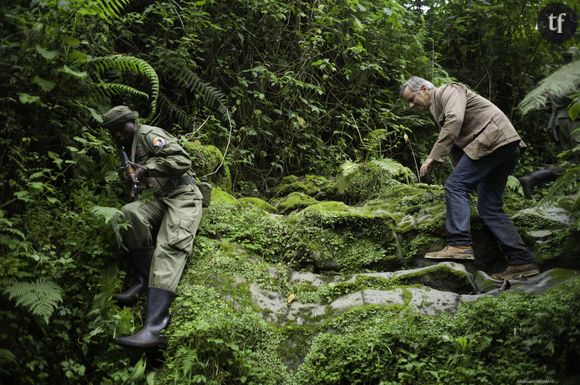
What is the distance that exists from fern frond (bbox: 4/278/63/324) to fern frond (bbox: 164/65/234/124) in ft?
14.9

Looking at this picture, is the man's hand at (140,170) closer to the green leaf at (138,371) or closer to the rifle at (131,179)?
the rifle at (131,179)

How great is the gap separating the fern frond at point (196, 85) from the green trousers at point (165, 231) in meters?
3.17

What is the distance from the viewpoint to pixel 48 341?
14.8 ft

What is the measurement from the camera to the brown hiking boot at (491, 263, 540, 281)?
5.40m

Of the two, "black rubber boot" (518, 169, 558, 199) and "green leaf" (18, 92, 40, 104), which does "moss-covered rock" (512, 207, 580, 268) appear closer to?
"black rubber boot" (518, 169, 558, 199)

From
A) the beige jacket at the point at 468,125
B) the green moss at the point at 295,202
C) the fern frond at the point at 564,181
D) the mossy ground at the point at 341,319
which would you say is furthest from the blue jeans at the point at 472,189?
the green moss at the point at 295,202

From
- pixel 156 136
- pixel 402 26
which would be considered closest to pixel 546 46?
pixel 402 26

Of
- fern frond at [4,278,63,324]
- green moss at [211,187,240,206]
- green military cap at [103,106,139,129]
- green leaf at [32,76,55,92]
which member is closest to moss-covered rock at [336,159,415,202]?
green moss at [211,187,240,206]

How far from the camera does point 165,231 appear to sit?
205 inches

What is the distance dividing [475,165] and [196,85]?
15.1 feet

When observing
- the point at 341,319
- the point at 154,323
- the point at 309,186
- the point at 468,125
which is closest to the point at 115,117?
the point at 154,323

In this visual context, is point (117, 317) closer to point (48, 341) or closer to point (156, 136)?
point (48, 341)

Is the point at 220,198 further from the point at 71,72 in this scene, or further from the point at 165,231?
the point at 71,72

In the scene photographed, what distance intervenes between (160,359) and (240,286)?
3.51ft
